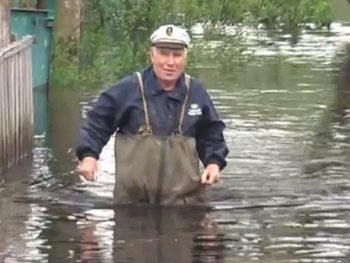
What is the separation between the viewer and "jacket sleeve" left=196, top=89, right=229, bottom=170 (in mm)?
8406

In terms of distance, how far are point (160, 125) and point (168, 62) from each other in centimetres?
49

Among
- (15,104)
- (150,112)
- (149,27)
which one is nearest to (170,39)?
(150,112)

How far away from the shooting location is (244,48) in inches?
1110

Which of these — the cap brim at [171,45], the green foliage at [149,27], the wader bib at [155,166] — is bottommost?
the green foliage at [149,27]

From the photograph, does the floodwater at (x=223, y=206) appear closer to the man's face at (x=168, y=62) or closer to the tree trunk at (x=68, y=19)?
the man's face at (x=168, y=62)

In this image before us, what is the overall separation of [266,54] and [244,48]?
765mm

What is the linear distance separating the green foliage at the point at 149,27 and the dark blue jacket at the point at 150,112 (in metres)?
10.9

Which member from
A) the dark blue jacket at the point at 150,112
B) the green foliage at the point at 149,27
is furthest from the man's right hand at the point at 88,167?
the green foliage at the point at 149,27

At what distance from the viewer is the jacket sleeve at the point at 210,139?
8.41 m

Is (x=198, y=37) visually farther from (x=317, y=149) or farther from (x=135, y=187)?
(x=135, y=187)

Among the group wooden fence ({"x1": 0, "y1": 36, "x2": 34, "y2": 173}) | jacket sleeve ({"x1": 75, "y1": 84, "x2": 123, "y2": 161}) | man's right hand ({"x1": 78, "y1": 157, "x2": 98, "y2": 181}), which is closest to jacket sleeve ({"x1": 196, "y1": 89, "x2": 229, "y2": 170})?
jacket sleeve ({"x1": 75, "y1": 84, "x2": 123, "y2": 161})

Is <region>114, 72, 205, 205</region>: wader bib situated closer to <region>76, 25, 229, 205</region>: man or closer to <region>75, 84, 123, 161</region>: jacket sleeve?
<region>76, 25, 229, 205</region>: man

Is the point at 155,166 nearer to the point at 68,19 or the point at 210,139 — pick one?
the point at 210,139

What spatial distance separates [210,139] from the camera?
28.0 ft
